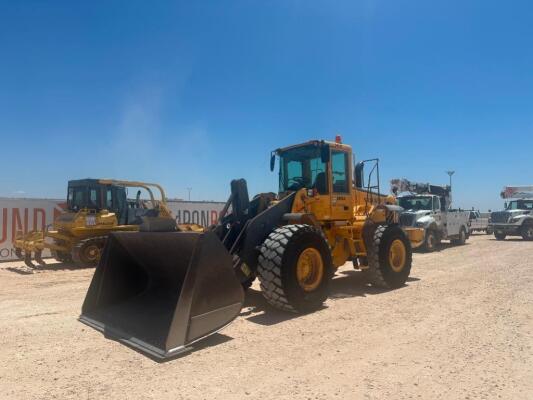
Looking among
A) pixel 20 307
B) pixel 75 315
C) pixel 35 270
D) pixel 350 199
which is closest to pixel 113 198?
pixel 35 270

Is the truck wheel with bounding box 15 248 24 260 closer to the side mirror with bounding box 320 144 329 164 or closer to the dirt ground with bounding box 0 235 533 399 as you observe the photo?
the dirt ground with bounding box 0 235 533 399

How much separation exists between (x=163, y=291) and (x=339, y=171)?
4.12 metres

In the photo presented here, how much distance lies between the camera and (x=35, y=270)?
11.8m

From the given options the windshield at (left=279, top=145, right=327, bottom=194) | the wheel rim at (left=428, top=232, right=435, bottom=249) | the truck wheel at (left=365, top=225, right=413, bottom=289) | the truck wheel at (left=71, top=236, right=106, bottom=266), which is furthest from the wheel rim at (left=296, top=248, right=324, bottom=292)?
the wheel rim at (left=428, top=232, right=435, bottom=249)

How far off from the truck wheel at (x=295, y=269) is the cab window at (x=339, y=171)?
A: 1.68 meters

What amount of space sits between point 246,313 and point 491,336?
3.32 meters

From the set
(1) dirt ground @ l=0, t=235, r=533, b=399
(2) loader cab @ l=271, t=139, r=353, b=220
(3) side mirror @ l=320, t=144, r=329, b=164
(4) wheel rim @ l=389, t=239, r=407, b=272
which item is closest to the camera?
(1) dirt ground @ l=0, t=235, r=533, b=399

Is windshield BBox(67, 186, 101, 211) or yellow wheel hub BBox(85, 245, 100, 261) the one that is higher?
windshield BBox(67, 186, 101, 211)

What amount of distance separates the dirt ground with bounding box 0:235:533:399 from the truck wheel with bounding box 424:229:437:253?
9345mm

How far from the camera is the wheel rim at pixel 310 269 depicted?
6102mm

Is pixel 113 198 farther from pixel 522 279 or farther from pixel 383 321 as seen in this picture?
pixel 522 279

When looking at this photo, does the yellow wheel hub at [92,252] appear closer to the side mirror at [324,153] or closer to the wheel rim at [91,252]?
the wheel rim at [91,252]

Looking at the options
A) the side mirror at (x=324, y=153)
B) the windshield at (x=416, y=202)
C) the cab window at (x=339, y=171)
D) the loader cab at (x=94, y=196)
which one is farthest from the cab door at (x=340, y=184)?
the windshield at (x=416, y=202)

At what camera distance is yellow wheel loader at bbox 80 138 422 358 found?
4543 mm
